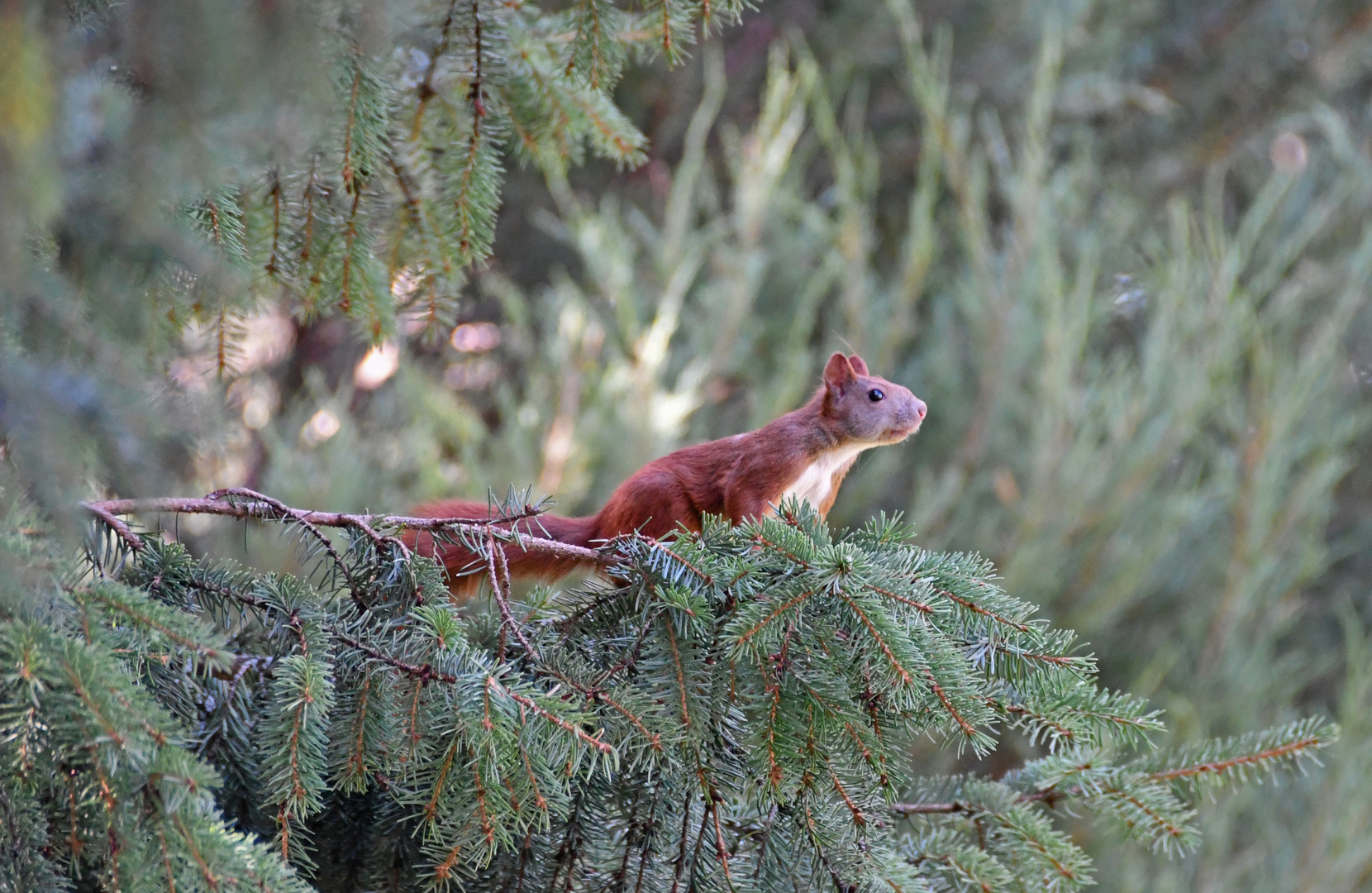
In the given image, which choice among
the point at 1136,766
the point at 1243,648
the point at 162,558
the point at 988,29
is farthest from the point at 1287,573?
the point at 162,558

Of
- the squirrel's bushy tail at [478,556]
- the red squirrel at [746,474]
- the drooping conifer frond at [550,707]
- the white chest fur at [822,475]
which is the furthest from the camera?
the white chest fur at [822,475]

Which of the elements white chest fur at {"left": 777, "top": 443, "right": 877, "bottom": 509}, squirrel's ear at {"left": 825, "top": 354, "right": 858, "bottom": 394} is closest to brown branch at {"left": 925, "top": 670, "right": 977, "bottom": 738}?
white chest fur at {"left": 777, "top": 443, "right": 877, "bottom": 509}

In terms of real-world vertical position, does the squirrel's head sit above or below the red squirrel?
above

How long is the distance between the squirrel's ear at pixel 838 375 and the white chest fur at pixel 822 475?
0.10 metres

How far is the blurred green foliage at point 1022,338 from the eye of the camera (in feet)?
13.0

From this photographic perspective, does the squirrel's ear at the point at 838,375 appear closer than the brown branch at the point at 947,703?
No

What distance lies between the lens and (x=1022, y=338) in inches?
Result: 166

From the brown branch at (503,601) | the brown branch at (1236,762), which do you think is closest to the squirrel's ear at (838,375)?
the brown branch at (1236,762)

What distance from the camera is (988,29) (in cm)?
537

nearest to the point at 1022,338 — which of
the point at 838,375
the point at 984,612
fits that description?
the point at 838,375

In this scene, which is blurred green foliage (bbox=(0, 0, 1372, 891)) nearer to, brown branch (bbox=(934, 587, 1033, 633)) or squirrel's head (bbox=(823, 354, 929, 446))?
squirrel's head (bbox=(823, 354, 929, 446))

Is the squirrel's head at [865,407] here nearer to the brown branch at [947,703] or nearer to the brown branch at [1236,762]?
the brown branch at [1236,762]

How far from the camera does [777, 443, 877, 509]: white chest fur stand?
6.32 ft

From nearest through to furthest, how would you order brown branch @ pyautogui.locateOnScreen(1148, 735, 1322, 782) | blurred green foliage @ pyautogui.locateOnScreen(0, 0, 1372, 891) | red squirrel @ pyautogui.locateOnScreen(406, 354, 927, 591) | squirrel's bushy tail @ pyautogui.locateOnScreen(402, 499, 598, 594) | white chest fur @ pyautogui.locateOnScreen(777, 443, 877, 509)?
brown branch @ pyautogui.locateOnScreen(1148, 735, 1322, 782) → squirrel's bushy tail @ pyautogui.locateOnScreen(402, 499, 598, 594) → red squirrel @ pyautogui.locateOnScreen(406, 354, 927, 591) → white chest fur @ pyautogui.locateOnScreen(777, 443, 877, 509) → blurred green foliage @ pyautogui.locateOnScreen(0, 0, 1372, 891)
